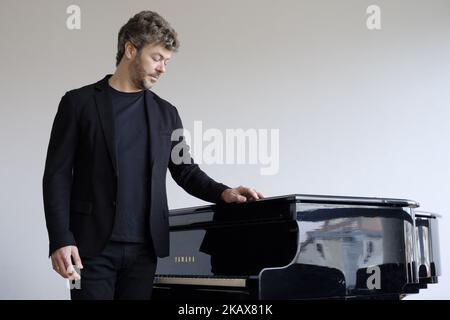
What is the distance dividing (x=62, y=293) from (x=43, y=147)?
0.99m

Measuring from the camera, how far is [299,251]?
2242 millimetres

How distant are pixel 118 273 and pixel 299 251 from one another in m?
0.66

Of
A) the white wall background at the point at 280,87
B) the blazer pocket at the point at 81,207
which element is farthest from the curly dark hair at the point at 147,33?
the white wall background at the point at 280,87

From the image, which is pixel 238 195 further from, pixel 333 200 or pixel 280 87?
pixel 280 87

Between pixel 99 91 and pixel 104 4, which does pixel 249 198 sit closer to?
pixel 99 91

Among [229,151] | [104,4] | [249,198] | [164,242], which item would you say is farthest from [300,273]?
[104,4]

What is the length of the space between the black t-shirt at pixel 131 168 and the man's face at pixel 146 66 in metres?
0.06

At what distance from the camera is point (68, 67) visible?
14.6ft

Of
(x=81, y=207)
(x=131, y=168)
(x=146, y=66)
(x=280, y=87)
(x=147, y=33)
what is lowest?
(x=81, y=207)

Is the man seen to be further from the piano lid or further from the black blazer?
the piano lid

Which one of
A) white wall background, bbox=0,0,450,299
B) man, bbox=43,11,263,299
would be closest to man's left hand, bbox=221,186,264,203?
man, bbox=43,11,263,299

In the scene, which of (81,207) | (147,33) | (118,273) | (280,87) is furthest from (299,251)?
(280,87)

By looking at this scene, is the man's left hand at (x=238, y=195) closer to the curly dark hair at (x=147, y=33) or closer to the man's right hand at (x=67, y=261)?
the curly dark hair at (x=147, y=33)

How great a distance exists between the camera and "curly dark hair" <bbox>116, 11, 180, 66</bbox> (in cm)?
203
